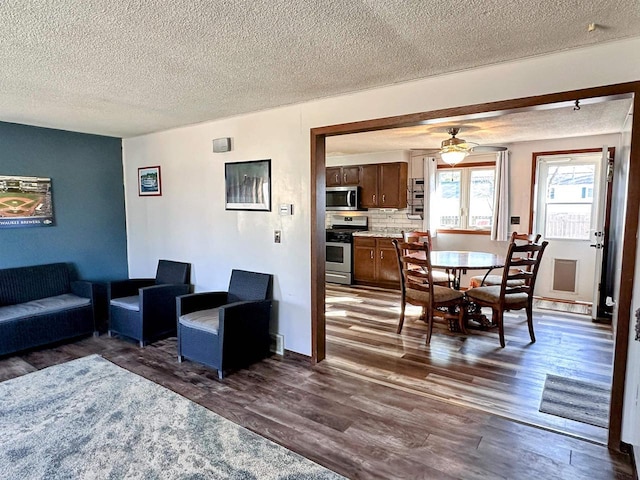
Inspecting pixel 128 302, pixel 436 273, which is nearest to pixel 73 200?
pixel 128 302

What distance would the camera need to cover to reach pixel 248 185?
3797 mm

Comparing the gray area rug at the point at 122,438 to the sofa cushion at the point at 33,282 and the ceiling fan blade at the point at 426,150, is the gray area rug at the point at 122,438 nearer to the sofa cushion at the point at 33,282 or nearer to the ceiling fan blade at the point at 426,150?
the sofa cushion at the point at 33,282

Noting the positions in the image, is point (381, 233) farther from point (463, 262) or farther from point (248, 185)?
point (248, 185)

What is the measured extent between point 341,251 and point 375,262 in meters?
0.66

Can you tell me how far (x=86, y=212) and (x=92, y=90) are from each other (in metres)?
2.22

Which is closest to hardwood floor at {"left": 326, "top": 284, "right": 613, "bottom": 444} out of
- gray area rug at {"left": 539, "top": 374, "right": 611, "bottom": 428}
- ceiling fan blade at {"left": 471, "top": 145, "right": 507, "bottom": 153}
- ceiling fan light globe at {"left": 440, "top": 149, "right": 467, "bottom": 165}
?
gray area rug at {"left": 539, "top": 374, "right": 611, "bottom": 428}

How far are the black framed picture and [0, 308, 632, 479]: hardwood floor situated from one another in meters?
1.50

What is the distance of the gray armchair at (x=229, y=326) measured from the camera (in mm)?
3182

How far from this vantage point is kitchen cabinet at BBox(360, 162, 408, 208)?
21.1 ft

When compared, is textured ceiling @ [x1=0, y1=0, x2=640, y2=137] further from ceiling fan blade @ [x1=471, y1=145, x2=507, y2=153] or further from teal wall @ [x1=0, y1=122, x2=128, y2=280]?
ceiling fan blade @ [x1=471, y1=145, x2=507, y2=153]

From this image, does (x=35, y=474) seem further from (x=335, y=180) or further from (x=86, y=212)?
(x=335, y=180)

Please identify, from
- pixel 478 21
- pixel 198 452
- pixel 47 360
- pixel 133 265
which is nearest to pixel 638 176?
pixel 478 21

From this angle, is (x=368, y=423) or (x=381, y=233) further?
(x=381, y=233)

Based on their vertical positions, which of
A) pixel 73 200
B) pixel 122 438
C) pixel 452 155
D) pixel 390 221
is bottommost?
pixel 122 438
